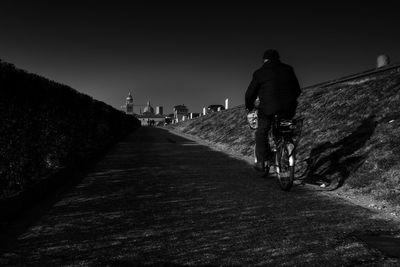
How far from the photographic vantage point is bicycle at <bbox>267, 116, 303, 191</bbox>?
6.13m

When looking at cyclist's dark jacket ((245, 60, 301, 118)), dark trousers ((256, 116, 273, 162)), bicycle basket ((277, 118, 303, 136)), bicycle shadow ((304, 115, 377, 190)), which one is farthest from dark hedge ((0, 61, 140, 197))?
bicycle shadow ((304, 115, 377, 190))

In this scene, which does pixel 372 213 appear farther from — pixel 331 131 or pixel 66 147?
pixel 66 147

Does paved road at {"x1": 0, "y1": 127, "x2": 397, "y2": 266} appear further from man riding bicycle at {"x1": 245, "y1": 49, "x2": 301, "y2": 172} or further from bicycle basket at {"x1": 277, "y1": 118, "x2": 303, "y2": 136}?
man riding bicycle at {"x1": 245, "y1": 49, "x2": 301, "y2": 172}

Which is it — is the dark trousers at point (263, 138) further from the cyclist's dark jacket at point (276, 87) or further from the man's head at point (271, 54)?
the man's head at point (271, 54)

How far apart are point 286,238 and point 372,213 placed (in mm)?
1623

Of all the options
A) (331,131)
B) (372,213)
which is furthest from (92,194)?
(331,131)

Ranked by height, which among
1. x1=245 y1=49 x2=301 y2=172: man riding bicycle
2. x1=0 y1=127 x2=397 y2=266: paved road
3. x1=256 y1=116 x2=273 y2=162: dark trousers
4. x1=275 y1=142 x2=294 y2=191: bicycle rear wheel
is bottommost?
x1=0 y1=127 x2=397 y2=266: paved road

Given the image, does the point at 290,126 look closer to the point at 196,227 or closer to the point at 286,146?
the point at 286,146

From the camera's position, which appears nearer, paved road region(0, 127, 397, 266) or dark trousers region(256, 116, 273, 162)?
paved road region(0, 127, 397, 266)

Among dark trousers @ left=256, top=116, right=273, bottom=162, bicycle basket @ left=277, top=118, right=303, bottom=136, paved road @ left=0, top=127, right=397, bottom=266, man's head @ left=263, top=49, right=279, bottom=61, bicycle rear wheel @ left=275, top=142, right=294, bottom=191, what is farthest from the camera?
dark trousers @ left=256, top=116, right=273, bottom=162

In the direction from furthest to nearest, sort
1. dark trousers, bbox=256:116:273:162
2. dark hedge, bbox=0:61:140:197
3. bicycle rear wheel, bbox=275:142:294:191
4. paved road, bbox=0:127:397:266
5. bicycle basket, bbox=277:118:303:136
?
dark trousers, bbox=256:116:273:162 → bicycle basket, bbox=277:118:303:136 → bicycle rear wheel, bbox=275:142:294:191 → dark hedge, bbox=0:61:140:197 → paved road, bbox=0:127:397:266

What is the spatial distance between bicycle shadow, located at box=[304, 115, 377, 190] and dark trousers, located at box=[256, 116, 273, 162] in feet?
3.25

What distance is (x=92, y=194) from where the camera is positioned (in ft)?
19.7

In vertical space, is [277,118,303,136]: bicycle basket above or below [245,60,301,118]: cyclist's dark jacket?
below
